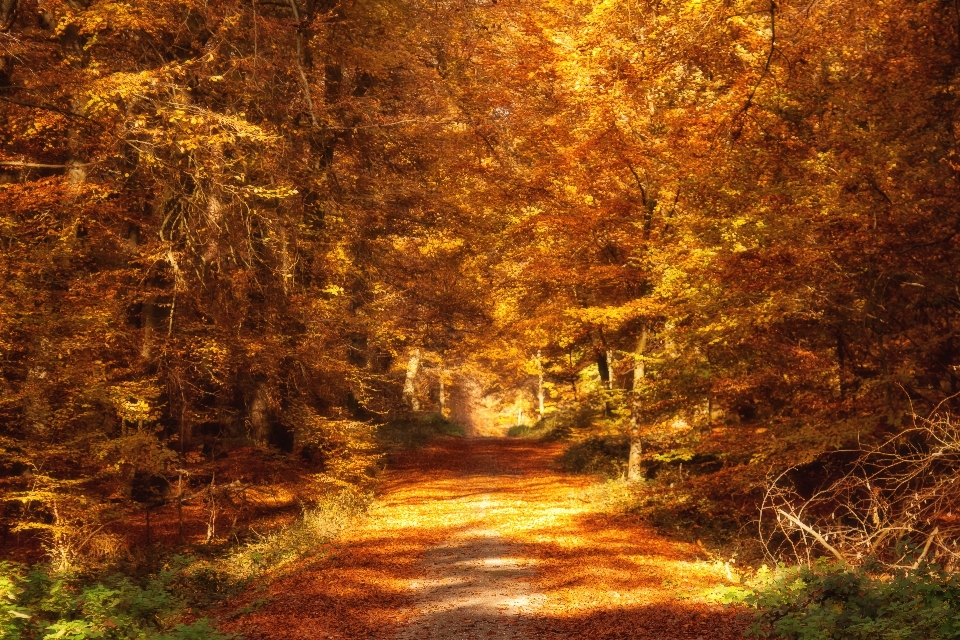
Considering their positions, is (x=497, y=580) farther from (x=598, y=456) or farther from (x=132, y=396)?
(x=598, y=456)

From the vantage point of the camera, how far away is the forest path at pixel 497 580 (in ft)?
28.8

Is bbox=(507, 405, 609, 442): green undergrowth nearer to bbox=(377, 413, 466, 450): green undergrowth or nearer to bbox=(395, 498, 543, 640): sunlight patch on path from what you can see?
bbox=(377, 413, 466, 450): green undergrowth

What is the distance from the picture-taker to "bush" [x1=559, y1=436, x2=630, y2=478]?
23.5 metres

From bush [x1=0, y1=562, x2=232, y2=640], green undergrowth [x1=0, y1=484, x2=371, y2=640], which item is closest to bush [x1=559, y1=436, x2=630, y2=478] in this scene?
green undergrowth [x1=0, y1=484, x2=371, y2=640]

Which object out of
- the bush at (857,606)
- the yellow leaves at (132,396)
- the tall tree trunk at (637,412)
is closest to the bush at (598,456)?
the tall tree trunk at (637,412)

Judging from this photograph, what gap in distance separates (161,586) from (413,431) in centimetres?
2500

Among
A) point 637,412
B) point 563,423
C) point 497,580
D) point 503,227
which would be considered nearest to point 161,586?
point 497,580

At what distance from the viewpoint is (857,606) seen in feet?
23.5

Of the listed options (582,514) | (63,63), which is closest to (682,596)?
(582,514)

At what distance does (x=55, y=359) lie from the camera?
39.2 feet

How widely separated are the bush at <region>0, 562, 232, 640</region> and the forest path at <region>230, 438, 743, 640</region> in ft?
3.37

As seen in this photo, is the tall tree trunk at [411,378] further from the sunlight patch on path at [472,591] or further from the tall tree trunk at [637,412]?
the sunlight patch on path at [472,591]

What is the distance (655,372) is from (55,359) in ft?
30.3

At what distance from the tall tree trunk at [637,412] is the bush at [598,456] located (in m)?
3.11
